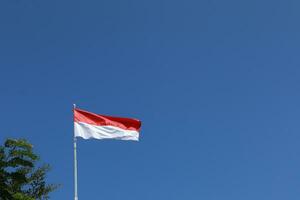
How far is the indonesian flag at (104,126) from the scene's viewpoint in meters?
31.7

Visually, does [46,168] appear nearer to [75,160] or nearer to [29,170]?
[29,170]

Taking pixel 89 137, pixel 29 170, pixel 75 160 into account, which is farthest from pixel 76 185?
pixel 29 170

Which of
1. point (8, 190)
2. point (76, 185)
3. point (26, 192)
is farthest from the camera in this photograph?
point (26, 192)

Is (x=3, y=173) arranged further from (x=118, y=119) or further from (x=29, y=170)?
(x=118, y=119)

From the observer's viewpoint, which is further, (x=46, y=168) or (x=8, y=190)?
(x=46, y=168)

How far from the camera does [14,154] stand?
31578 millimetres

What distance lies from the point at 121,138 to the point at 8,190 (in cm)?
609

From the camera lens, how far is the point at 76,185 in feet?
94.3

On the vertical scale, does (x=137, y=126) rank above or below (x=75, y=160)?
above

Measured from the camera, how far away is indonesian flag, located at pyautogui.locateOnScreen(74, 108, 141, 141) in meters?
31.7

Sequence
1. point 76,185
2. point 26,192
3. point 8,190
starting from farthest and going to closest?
point 26,192, point 8,190, point 76,185

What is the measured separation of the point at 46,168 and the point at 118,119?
602 centimetres

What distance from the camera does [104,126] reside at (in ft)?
105

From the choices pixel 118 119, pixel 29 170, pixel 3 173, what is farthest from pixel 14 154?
pixel 118 119
